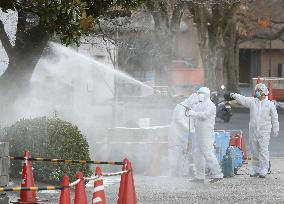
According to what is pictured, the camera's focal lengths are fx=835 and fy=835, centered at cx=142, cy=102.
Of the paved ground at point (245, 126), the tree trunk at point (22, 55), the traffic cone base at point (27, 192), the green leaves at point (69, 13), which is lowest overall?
the paved ground at point (245, 126)

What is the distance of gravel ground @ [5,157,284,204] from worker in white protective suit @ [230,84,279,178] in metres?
0.37

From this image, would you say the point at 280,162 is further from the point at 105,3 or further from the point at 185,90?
the point at 185,90

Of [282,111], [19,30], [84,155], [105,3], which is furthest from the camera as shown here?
[282,111]

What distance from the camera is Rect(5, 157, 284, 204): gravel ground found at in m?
12.2

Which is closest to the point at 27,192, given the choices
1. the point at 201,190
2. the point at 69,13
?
the point at 69,13

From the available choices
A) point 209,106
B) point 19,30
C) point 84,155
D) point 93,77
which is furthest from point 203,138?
point 93,77

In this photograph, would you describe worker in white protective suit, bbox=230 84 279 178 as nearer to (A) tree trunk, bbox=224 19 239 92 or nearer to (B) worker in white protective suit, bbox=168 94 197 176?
(B) worker in white protective suit, bbox=168 94 197 176

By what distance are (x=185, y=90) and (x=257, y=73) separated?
2580 centimetres

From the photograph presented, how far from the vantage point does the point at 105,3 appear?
449 inches

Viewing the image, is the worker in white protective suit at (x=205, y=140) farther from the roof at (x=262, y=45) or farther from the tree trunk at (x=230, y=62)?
the roof at (x=262, y=45)

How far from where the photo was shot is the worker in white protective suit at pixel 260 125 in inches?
609

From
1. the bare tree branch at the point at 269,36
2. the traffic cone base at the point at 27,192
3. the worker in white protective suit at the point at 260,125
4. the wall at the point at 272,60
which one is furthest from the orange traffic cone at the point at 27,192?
the wall at the point at 272,60

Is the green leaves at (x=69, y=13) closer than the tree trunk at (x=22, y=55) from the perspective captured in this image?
Yes

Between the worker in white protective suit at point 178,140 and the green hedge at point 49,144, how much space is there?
2.79 metres
